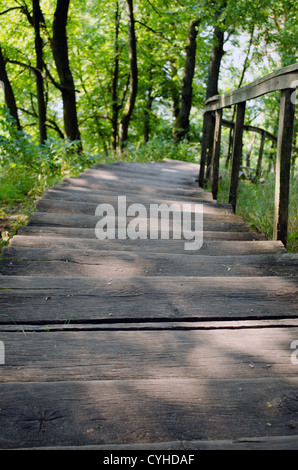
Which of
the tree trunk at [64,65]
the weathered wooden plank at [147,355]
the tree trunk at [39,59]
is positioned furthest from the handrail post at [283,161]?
the tree trunk at [39,59]

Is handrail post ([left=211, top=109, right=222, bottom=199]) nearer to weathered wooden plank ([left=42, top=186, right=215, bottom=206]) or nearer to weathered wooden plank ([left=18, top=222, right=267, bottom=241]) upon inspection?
weathered wooden plank ([left=42, top=186, right=215, bottom=206])

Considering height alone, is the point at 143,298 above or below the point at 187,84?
below

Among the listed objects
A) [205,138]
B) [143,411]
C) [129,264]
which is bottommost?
[143,411]

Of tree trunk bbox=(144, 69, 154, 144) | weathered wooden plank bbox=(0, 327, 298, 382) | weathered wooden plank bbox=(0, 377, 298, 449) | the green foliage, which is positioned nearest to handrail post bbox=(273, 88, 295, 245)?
weathered wooden plank bbox=(0, 327, 298, 382)

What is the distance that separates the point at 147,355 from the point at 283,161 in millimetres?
2196

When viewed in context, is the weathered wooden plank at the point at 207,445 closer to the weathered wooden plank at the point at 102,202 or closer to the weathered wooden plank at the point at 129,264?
the weathered wooden plank at the point at 129,264

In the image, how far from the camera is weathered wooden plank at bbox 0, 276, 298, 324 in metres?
2.21

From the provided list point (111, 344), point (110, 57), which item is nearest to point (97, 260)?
point (111, 344)

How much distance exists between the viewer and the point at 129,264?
113 inches

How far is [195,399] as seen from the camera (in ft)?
5.09

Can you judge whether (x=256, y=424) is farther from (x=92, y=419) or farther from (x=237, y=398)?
(x=92, y=419)

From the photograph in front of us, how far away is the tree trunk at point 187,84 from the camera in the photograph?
12117 millimetres


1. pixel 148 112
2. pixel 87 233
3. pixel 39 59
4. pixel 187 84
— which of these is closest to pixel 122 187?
pixel 87 233

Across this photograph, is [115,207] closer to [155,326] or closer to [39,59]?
[155,326]
